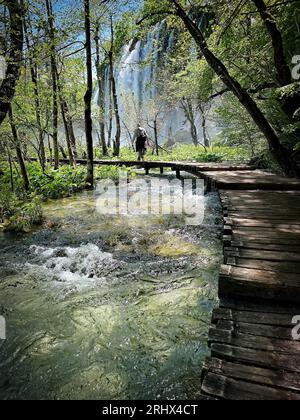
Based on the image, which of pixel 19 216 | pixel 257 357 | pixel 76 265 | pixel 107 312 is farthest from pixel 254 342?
pixel 19 216

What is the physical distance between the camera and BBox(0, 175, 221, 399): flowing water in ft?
9.01

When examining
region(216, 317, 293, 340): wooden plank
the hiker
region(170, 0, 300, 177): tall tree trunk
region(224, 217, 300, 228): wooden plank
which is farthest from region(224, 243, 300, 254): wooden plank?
the hiker

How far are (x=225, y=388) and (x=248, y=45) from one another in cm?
1104

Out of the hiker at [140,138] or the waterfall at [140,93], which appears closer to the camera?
the hiker at [140,138]

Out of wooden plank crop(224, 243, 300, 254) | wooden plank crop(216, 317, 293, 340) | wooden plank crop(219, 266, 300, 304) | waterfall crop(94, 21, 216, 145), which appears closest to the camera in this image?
wooden plank crop(216, 317, 293, 340)

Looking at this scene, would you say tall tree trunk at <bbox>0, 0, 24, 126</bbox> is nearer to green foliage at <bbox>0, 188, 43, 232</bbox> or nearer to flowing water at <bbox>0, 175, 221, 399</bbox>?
green foliage at <bbox>0, 188, 43, 232</bbox>

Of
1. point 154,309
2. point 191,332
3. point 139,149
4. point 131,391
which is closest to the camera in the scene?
point 131,391

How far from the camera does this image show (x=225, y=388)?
1720 mm

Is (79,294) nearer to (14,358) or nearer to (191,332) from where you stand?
(14,358)

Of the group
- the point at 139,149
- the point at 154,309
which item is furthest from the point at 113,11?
the point at 154,309

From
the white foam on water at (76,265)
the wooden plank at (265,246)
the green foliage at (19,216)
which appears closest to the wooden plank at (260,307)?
the wooden plank at (265,246)

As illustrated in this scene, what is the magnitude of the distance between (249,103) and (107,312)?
661 cm

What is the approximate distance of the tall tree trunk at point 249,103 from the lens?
309 inches

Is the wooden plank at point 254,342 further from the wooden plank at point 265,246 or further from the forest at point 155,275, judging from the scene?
the wooden plank at point 265,246
